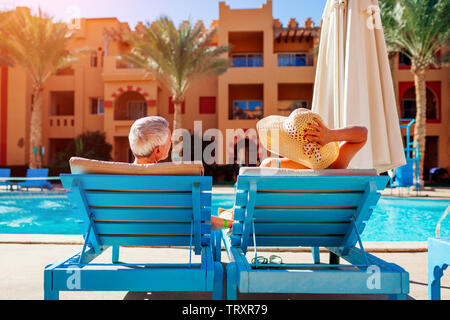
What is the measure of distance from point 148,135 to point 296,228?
3.96 feet

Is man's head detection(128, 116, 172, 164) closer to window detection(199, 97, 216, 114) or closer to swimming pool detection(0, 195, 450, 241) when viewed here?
swimming pool detection(0, 195, 450, 241)

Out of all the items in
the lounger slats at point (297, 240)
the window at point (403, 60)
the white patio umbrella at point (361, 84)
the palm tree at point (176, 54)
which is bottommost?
the lounger slats at point (297, 240)

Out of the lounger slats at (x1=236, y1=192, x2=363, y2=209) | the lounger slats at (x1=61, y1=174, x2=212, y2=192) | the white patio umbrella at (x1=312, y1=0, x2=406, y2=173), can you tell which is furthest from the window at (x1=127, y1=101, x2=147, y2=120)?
the lounger slats at (x1=236, y1=192, x2=363, y2=209)

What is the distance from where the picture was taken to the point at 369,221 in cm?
705

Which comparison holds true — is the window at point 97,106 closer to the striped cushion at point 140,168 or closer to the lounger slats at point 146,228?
the lounger slats at point 146,228

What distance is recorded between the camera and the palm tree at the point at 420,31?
14.6 m

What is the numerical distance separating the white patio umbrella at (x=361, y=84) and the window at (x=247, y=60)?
1841cm

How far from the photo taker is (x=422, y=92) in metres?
15.5

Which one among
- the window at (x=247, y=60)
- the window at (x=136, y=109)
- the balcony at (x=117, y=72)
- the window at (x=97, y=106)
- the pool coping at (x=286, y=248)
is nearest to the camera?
the pool coping at (x=286, y=248)

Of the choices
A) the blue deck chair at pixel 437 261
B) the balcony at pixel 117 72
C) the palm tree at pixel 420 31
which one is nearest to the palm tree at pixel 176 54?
the balcony at pixel 117 72

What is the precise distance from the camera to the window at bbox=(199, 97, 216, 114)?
75.7ft

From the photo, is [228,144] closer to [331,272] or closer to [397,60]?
[397,60]

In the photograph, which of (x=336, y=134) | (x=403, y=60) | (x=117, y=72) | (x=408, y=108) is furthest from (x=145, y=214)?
(x=403, y=60)

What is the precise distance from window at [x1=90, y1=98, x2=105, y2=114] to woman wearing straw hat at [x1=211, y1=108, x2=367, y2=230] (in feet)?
76.0
